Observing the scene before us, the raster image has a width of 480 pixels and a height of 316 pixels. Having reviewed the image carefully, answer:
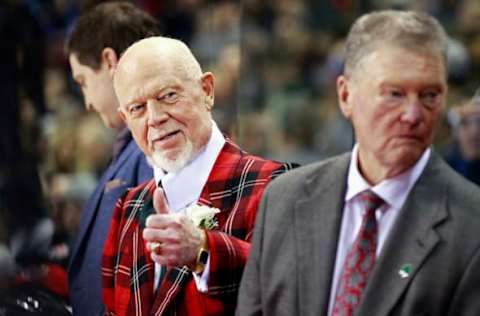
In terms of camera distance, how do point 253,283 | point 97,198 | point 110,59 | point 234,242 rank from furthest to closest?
point 97,198 < point 110,59 < point 234,242 < point 253,283

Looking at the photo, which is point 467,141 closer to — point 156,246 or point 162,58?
point 162,58

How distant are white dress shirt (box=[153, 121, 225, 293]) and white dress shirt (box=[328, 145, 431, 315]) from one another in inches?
18.4

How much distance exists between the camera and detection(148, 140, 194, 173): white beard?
3156mm

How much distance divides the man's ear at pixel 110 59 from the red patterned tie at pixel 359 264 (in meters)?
1.13

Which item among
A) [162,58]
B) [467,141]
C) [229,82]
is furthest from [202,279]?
[467,141]

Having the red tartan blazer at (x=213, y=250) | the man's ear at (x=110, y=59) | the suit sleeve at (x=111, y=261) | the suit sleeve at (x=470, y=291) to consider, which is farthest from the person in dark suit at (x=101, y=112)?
the suit sleeve at (x=470, y=291)

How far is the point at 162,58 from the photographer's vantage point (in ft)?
10.3

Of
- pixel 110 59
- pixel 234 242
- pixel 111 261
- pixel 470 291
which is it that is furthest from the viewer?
pixel 110 59

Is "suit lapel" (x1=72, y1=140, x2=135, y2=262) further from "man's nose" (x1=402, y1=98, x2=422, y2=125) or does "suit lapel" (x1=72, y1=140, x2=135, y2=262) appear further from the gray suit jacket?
"man's nose" (x1=402, y1=98, x2=422, y2=125)

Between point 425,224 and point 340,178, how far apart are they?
8.9 inches

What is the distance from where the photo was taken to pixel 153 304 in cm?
315

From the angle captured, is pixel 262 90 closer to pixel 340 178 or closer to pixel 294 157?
pixel 294 157

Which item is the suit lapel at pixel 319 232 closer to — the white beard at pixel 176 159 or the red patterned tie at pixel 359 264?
the red patterned tie at pixel 359 264

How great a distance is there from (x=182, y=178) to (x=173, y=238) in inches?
12.5
